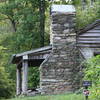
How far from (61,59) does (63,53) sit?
12.1 inches

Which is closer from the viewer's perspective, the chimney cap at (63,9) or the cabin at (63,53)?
the cabin at (63,53)

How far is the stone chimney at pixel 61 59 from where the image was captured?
14.6 m

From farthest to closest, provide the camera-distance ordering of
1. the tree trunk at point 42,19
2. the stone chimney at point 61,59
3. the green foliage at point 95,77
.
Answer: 1. the tree trunk at point 42,19
2. the stone chimney at point 61,59
3. the green foliage at point 95,77

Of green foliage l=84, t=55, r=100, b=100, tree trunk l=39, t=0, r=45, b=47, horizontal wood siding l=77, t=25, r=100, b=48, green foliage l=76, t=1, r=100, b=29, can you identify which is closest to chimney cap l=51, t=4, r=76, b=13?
horizontal wood siding l=77, t=25, r=100, b=48

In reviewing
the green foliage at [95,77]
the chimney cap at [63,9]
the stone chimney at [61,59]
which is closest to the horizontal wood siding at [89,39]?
the stone chimney at [61,59]

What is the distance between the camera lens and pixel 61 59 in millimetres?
14883

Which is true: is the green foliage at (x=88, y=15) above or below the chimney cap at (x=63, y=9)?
below

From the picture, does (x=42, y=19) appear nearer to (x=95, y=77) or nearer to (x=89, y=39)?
(x=89, y=39)

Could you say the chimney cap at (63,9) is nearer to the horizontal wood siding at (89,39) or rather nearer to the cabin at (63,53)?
the cabin at (63,53)

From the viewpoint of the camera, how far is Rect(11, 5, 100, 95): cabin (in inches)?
577

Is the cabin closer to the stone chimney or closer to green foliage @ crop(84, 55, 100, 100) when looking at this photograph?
the stone chimney

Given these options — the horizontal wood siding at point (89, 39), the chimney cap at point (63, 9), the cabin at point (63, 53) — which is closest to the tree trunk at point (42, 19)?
the chimney cap at point (63, 9)

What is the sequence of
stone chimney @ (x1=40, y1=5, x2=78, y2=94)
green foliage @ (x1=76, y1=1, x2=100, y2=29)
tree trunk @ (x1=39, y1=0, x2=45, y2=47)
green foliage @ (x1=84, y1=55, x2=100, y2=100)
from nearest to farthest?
green foliage @ (x1=84, y1=55, x2=100, y2=100)
stone chimney @ (x1=40, y1=5, x2=78, y2=94)
tree trunk @ (x1=39, y1=0, x2=45, y2=47)
green foliage @ (x1=76, y1=1, x2=100, y2=29)

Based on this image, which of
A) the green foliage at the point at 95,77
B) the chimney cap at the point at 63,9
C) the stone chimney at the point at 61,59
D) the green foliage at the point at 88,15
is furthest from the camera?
the green foliage at the point at 88,15
